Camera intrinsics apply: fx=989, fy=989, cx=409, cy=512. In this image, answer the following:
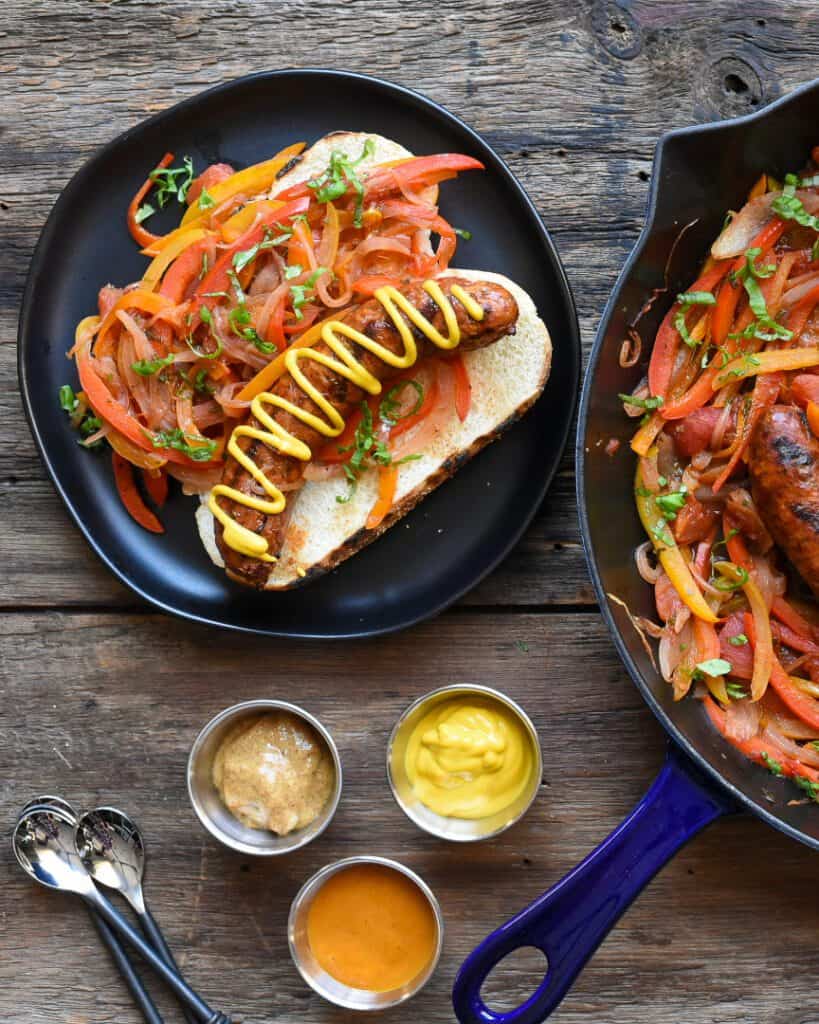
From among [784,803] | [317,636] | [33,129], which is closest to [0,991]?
[317,636]

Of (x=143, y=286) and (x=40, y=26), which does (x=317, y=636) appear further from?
(x=40, y=26)

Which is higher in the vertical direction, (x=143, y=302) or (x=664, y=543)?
(x=143, y=302)

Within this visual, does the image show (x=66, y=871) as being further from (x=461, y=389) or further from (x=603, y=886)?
(x=461, y=389)

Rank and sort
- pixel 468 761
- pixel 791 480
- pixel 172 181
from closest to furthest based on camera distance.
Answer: pixel 791 480
pixel 468 761
pixel 172 181

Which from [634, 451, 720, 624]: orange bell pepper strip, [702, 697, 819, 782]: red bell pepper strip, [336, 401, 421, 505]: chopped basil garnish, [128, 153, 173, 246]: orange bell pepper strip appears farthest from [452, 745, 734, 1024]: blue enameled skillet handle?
[128, 153, 173, 246]: orange bell pepper strip

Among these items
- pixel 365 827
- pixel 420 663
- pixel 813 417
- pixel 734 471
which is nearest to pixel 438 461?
pixel 420 663

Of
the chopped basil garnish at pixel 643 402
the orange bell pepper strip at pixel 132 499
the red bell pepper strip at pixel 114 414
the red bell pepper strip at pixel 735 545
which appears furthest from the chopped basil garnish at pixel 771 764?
the orange bell pepper strip at pixel 132 499
